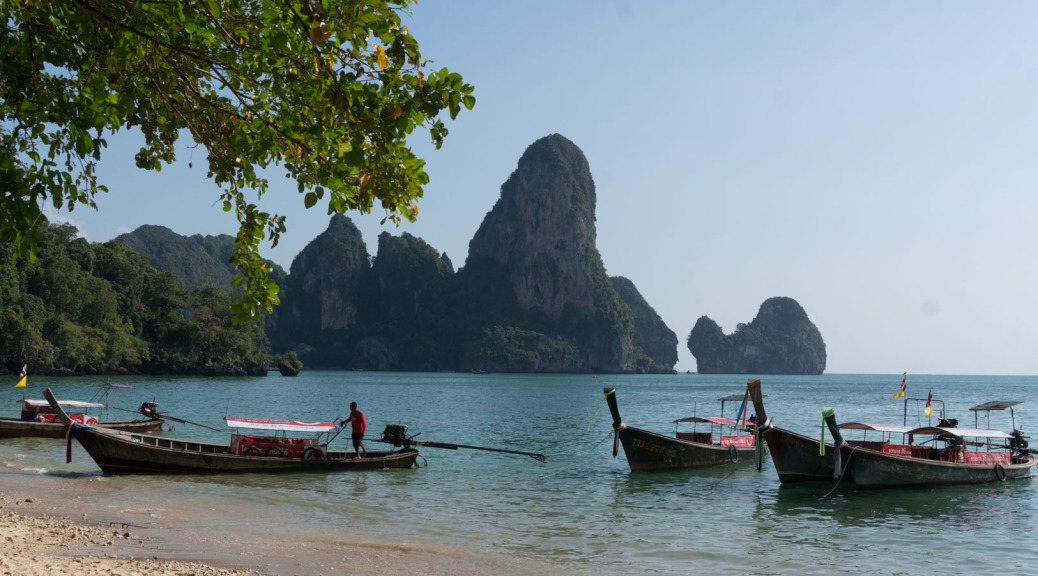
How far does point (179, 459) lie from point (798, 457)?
13275mm

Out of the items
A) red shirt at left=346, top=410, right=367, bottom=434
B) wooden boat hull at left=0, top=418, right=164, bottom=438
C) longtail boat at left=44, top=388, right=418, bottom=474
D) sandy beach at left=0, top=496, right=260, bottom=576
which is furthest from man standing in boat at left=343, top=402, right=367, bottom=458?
sandy beach at left=0, top=496, right=260, bottom=576

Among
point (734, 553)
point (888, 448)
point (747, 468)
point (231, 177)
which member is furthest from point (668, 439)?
point (231, 177)

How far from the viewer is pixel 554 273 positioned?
155 m

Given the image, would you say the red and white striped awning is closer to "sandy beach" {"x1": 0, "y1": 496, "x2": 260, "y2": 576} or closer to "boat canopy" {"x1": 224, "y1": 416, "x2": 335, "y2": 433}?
"boat canopy" {"x1": 224, "y1": 416, "x2": 335, "y2": 433}

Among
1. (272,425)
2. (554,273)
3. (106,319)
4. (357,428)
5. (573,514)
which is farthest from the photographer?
(554,273)

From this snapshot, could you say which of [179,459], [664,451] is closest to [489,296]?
Result: [664,451]

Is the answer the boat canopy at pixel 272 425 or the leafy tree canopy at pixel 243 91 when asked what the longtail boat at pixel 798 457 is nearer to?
the boat canopy at pixel 272 425

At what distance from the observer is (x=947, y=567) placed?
1044cm

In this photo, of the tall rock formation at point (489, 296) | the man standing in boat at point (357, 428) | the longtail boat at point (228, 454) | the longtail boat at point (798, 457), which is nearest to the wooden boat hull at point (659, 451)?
the longtail boat at point (798, 457)

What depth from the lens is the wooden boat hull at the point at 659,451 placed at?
1858cm

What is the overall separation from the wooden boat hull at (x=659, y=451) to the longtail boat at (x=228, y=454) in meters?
5.29

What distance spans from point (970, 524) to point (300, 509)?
38.7ft

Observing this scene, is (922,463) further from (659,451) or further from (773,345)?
(773,345)

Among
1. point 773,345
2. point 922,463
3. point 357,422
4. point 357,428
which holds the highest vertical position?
point 773,345
